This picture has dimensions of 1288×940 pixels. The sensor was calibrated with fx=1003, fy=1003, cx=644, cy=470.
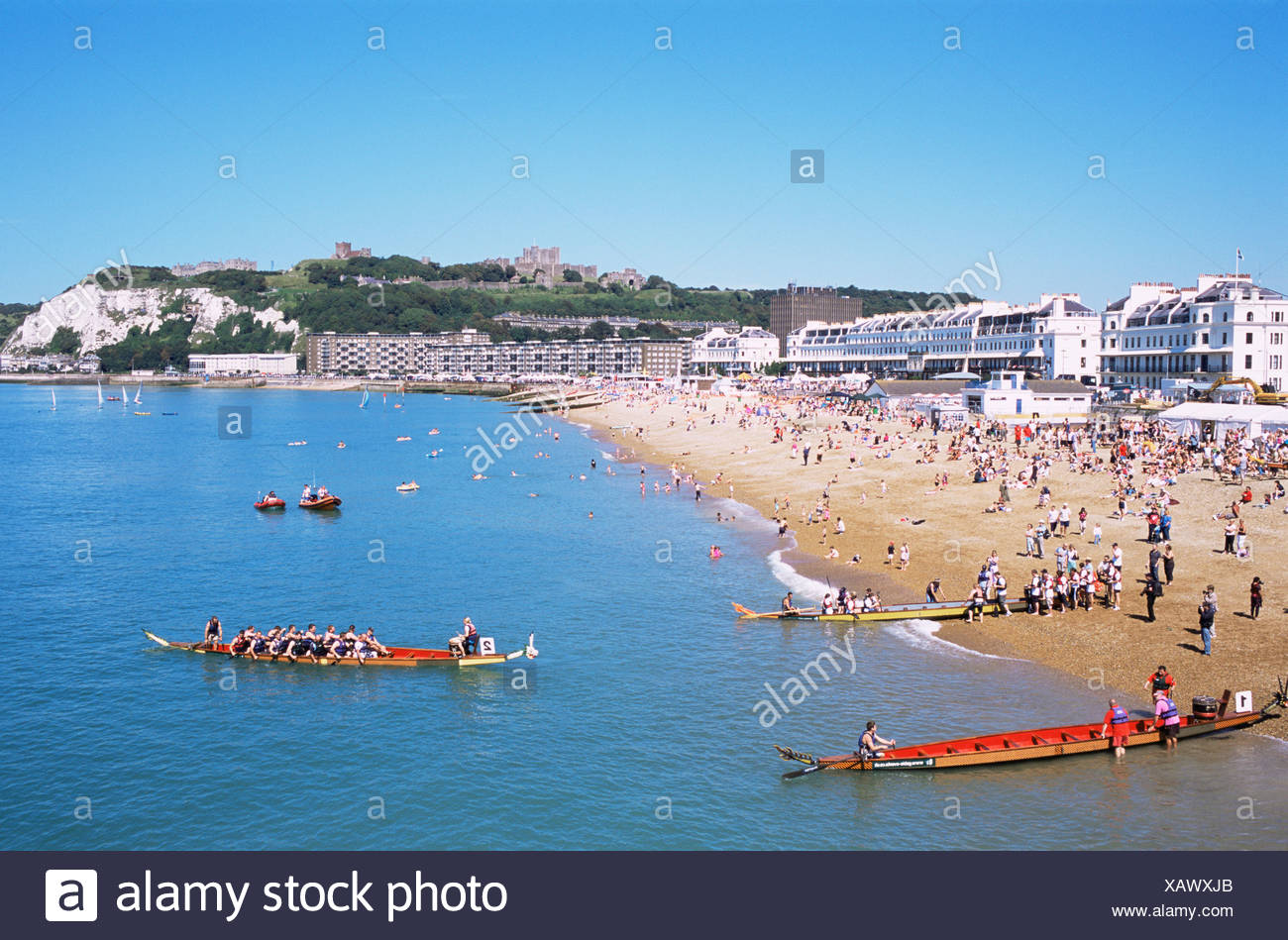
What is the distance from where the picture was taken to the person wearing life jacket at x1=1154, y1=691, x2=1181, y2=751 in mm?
20672

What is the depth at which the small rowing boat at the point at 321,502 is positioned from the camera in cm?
5603

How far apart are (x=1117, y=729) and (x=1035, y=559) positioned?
14.0 metres

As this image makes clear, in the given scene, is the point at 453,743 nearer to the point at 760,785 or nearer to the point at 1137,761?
the point at 760,785

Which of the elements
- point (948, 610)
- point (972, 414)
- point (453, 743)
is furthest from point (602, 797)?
point (972, 414)

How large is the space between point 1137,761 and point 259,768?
18.3 meters

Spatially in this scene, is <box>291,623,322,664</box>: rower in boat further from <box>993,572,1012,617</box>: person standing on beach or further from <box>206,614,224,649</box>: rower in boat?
<box>993,572,1012,617</box>: person standing on beach

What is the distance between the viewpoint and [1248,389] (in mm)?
62219

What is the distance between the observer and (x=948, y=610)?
30219mm

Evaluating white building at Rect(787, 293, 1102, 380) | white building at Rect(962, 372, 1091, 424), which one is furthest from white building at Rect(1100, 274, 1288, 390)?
white building at Rect(962, 372, 1091, 424)

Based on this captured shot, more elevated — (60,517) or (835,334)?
(835,334)

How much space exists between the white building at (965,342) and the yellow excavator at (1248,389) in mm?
25572

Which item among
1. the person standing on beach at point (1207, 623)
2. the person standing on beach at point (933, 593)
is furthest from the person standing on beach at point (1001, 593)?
the person standing on beach at point (1207, 623)

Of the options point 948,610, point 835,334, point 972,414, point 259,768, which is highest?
point 835,334

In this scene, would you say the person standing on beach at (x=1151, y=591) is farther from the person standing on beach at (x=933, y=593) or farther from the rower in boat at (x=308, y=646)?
the rower in boat at (x=308, y=646)
